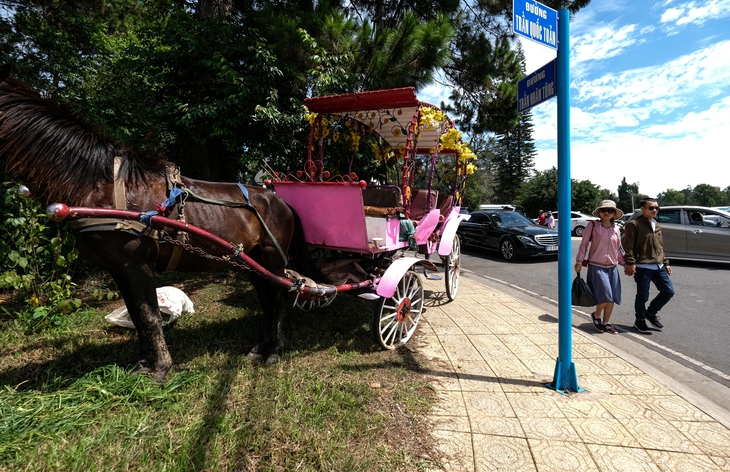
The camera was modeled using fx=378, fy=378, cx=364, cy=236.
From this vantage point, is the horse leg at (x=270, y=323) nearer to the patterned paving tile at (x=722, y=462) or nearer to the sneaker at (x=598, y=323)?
the patterned paving tile at (x=722, y=462)

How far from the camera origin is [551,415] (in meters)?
2.58

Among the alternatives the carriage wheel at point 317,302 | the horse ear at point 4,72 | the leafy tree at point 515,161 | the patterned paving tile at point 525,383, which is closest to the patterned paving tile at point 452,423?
the patterned paving tile at point 525,383

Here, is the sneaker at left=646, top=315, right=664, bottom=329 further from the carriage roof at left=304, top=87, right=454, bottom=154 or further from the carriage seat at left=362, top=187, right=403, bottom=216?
the carriage roof at left=304, top=87, right=454, bottom=154

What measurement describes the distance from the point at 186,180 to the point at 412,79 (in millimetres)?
5109

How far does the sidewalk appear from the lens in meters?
2.15

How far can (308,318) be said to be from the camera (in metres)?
4.46

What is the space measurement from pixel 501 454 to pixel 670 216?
10344mm

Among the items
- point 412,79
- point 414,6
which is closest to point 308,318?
point 412,79

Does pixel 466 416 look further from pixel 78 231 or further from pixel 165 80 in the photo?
pixel 165 80

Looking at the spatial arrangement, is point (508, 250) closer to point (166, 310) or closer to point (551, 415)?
point (551, 415)

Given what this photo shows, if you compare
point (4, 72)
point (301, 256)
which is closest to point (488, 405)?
point (301, 256)

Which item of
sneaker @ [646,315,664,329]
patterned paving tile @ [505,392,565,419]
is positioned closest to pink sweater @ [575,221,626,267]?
sneaker @ [646,315,664,329]

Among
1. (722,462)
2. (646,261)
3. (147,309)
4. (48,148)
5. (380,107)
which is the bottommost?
(722,462)

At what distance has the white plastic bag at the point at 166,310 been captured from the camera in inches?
150
